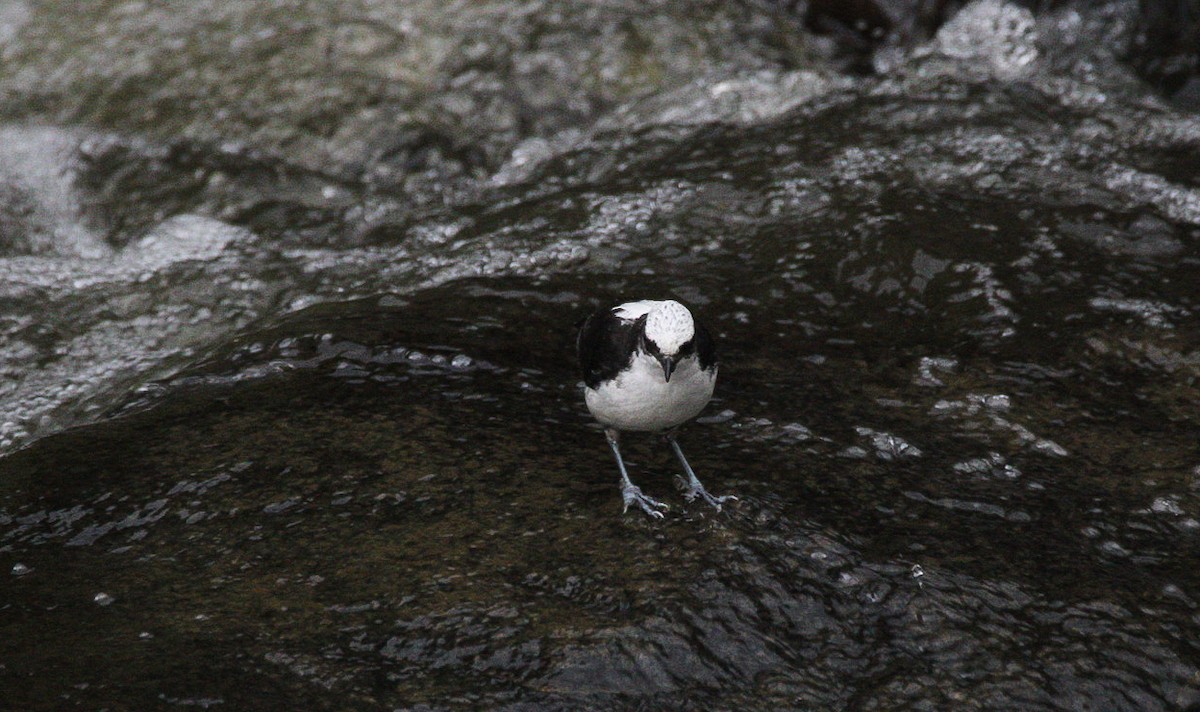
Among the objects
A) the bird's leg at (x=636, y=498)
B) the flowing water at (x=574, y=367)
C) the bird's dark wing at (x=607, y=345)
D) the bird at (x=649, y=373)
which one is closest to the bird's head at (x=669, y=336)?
the bird at (x=649, y=373)

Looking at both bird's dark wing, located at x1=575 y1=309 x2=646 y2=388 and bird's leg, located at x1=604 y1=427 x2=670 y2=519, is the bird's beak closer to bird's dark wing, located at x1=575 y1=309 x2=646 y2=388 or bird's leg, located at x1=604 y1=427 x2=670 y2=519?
bird's dark wing, located at x1=575 y1=309 x2=646 y2=388

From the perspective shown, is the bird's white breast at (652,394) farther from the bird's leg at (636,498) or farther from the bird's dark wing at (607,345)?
the bird's leg at (636,498)

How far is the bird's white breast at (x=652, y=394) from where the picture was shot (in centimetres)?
446

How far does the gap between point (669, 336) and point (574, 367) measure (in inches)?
67.6

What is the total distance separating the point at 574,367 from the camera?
5957 mm

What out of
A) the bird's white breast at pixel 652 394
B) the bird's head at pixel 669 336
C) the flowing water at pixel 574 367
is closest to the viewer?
the flowing water at pixel 574 367

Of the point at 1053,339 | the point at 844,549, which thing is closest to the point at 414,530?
the point at 844,549

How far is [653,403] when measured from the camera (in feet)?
14.8

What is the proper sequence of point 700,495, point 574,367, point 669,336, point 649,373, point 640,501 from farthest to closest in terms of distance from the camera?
1. point 574,367
2. point 700,495
3. point 640,501
4. point 649,373
5. point 669,336

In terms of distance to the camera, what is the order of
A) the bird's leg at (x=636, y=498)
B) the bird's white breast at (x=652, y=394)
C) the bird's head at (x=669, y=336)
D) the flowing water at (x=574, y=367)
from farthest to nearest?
the bird's leg at (x=636, y=498)
the bird's white breast at (x=652, y=394)
the bird's head at (x=669, y=336)
the flowing water at (x=574, y=367)

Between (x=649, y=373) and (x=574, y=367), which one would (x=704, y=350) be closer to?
(x=649, y=373)

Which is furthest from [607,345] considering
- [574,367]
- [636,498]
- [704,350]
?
→ [574,367]

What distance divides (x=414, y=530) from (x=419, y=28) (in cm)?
708

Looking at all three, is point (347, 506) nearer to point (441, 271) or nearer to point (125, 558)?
point (125, 558)
